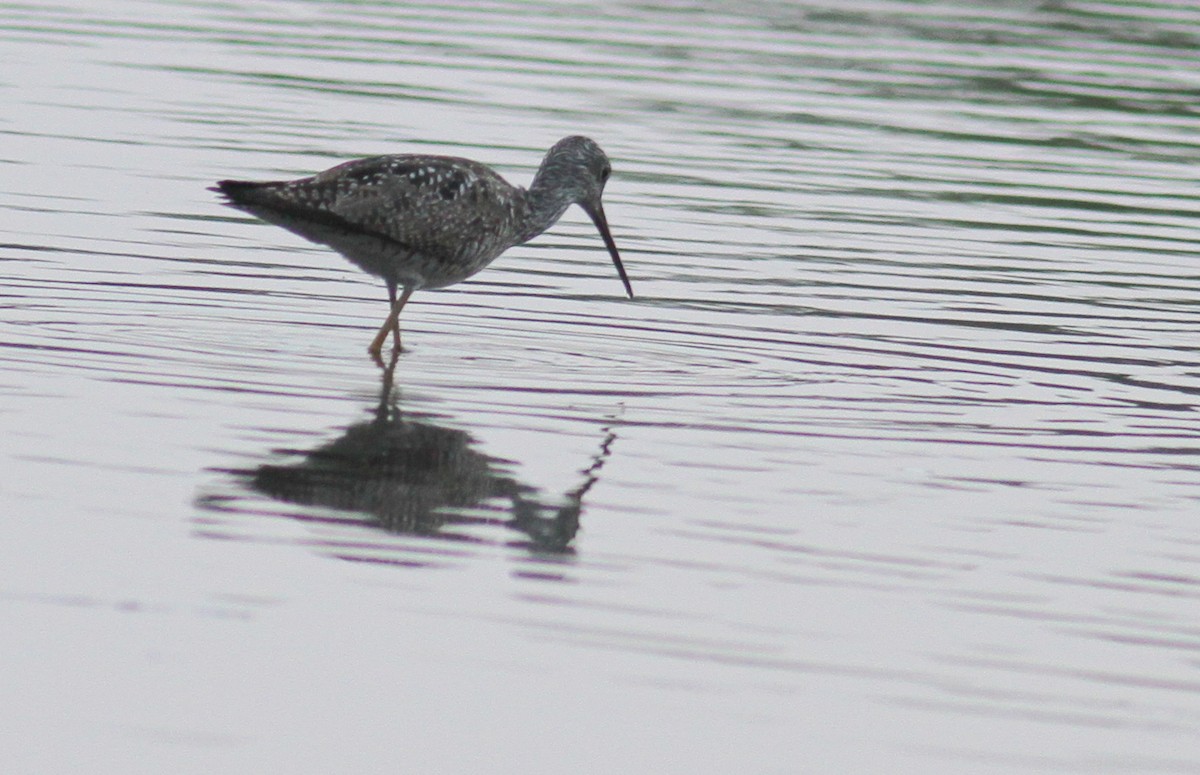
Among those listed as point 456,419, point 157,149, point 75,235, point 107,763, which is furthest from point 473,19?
point 107,763

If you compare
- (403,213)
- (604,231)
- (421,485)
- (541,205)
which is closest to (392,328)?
(403,213)

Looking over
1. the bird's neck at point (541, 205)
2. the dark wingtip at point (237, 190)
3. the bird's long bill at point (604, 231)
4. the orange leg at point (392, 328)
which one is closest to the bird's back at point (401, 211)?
the dark wingtip at point (237, 190)

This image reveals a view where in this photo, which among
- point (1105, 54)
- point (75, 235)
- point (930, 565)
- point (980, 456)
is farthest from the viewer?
point (1105, 54)

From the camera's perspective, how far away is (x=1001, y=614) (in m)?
7.65

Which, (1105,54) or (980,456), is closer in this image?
(980,456)

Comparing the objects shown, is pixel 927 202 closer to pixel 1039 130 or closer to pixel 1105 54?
pixel 1039 130

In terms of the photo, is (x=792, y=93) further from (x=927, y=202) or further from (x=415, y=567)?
(x=415, y=567)

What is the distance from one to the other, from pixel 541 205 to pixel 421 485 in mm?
4608

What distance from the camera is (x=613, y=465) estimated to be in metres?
9.52

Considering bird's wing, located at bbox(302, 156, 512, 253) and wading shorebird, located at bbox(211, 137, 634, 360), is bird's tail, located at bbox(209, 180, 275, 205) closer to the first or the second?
wading shorebird, located at bbox(211, 137, 634, 360)

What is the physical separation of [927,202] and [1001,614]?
10.9 m

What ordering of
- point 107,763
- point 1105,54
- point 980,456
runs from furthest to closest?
point 1105,54, point 980,456, point 107,763

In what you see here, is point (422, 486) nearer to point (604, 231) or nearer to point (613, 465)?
point (613, 465)

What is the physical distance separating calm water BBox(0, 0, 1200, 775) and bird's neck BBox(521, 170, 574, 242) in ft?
1.90
